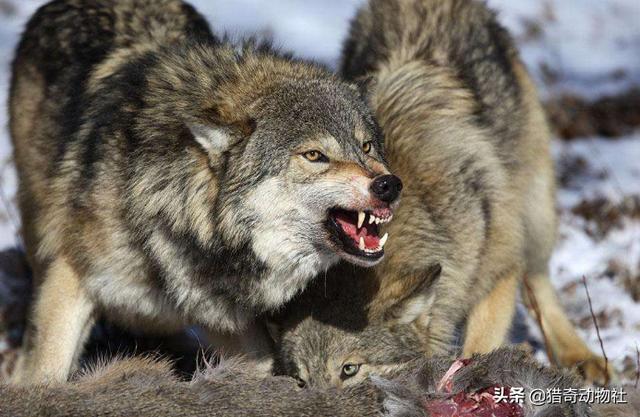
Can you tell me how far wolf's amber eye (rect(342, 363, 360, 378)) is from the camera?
4227 mm

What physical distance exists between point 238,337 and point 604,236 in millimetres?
4062

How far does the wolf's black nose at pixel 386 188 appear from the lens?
3.89 m

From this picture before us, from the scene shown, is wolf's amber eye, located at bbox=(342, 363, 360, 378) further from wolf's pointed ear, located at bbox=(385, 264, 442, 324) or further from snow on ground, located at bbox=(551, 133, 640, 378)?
snow on ground, located at bbox=(551, 133, 640, 378)

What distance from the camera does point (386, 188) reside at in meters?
3.90

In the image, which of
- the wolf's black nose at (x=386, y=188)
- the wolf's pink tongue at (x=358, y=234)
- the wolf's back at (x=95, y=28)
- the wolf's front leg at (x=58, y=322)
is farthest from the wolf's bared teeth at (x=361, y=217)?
the wolf's back at (x=95, y=28)

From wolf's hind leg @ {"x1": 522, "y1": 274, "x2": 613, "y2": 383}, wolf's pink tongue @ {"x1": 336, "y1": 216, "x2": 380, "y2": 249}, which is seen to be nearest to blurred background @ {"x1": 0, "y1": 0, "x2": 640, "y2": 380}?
wolf's hind leg @ {"x1": 522, "y1": 274, "x2": 613, "y2": 383}

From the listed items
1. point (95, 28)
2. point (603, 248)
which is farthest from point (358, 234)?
point (603, 248)

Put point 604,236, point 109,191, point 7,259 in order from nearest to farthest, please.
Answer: point 109,191 → point 7,259 → point 604,236

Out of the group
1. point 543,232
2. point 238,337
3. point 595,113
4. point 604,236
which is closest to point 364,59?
point 543,232

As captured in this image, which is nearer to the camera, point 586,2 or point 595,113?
point 595,113

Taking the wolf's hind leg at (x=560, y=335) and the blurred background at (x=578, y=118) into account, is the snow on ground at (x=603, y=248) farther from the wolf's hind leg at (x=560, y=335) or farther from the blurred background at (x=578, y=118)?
the wolf's hind leg at (x=560, y=335)

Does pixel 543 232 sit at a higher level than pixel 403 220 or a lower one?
lower

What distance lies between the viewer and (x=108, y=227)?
4.48 metres

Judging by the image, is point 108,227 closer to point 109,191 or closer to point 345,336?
point 109,191
